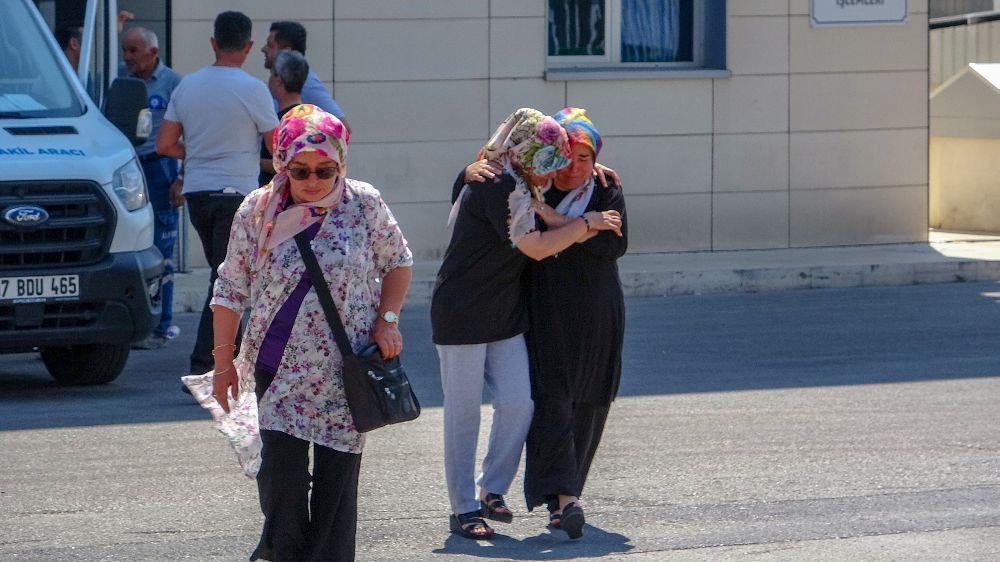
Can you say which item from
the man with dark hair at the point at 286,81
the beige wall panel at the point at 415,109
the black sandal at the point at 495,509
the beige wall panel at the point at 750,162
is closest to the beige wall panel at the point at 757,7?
the beige wall panel at the point at 750,162

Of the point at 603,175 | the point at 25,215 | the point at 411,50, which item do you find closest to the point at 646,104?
the point at 411,50

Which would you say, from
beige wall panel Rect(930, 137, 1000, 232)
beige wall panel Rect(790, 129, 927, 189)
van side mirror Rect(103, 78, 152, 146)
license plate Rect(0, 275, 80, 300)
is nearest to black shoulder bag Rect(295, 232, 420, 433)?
license plate Rect(0, 275, 80, 300)

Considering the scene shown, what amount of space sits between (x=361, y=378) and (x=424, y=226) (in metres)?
9.59

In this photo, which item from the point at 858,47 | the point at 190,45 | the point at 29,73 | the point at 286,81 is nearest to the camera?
the point at 286,81

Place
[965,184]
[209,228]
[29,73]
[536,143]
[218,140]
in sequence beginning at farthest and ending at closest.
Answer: [965,184] → [29,73] → [209,228] → [218,140] → [536,143]

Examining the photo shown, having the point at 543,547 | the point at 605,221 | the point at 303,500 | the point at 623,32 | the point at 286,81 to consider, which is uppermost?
the point at 623,32

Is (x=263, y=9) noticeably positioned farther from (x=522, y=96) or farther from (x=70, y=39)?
(x=70, y=39)

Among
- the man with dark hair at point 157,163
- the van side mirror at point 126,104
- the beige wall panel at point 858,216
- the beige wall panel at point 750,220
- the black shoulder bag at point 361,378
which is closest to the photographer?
the black shoulder bag at point 361,378

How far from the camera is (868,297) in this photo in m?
13.1

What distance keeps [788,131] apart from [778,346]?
188 inches

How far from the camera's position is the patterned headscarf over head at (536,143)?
5.87 metres

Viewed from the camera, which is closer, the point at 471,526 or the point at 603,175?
the point at 471,526

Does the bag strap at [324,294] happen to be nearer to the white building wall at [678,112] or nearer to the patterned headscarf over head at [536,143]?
the patterned headscarf over head at [536,143]

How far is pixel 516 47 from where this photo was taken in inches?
564
